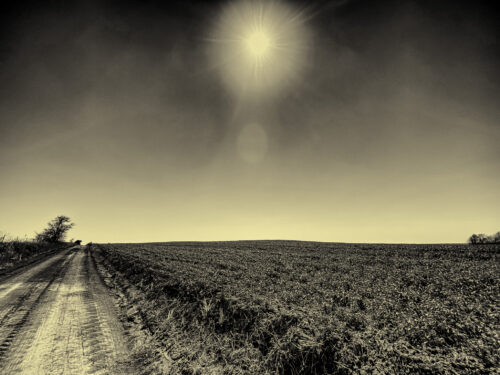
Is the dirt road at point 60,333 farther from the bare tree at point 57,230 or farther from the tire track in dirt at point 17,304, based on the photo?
the bare tree at point 57,230

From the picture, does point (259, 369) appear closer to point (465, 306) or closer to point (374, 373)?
point (374, 373)

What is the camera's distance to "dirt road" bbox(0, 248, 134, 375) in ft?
16.8

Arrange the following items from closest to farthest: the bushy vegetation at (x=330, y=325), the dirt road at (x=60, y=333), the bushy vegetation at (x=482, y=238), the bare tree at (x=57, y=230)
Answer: the bushy vegetation at (x=330, y=325) < the dirt road at (x=60, y=333) < the bushy vegetation at (x=482, y=238) < the bare tree at (x=57, y=230)

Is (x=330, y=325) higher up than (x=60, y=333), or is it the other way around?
(x=330, y=325)

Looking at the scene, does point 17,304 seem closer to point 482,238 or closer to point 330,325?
point 330,325

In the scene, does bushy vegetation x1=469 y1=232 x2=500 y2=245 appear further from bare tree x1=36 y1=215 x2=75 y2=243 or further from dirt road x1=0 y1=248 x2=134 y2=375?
bare tree x1=36 y1=215 x2=75 y2=243

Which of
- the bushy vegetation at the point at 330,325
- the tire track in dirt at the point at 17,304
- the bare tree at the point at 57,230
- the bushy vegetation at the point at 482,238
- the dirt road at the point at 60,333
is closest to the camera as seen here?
the bushy vegetation at the point at 330,325

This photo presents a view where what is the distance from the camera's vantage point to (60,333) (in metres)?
6.71

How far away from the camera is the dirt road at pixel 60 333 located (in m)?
5.11

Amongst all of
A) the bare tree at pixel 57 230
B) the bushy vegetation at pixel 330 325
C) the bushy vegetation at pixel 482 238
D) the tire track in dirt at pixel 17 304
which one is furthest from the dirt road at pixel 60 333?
the bare tree at pixel 57 230

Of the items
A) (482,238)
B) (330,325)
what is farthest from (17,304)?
(482,238)

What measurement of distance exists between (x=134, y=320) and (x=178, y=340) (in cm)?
255

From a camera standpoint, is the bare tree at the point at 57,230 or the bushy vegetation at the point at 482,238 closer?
the bushy vegetation at the point at 482,238

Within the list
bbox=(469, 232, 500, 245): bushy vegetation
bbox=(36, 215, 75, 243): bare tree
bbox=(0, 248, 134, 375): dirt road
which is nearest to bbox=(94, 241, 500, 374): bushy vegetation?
bbox=(0, 248, 134, 375): dirt road
